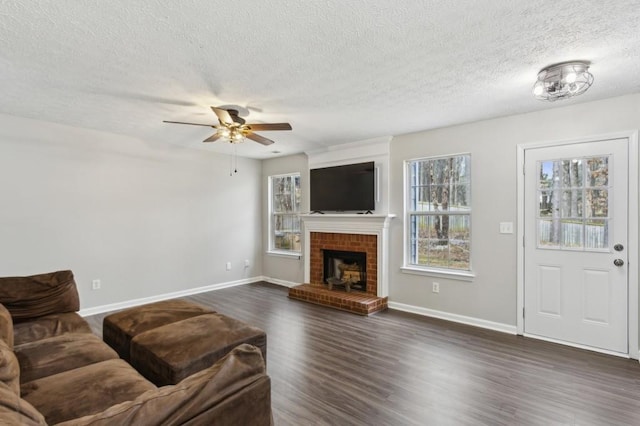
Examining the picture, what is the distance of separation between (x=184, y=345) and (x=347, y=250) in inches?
125

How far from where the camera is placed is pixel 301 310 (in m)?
4.39

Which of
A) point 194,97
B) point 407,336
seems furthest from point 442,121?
point 194,97

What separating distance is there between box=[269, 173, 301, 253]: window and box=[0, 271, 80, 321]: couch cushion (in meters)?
3.58

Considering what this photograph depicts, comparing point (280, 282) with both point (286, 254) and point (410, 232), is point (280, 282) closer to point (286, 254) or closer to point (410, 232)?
point (286, 254)

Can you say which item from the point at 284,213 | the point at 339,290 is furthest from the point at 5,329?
the point at 284,213

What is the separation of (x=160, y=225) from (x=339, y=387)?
12.2 feet

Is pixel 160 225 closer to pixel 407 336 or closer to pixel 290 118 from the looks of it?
pixel 290 118

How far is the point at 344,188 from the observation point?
4984 millimetres

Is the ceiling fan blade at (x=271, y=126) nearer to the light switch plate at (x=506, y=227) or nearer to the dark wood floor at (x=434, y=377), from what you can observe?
the dark wood floor at (x=434, y=377)

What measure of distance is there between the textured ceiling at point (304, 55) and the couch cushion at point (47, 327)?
1945mm

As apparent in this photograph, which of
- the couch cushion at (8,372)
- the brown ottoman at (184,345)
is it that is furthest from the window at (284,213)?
the couch cushion at (8,372)

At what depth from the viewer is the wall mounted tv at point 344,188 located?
185 inches

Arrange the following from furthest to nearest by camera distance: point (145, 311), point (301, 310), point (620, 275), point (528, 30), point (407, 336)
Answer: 1. point (301, 310)
2. point (407, 336)
3. point (620, 275)
4. point (145, 311)
5. point (528, 30)

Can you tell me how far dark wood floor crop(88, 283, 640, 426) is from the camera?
2127 mm
